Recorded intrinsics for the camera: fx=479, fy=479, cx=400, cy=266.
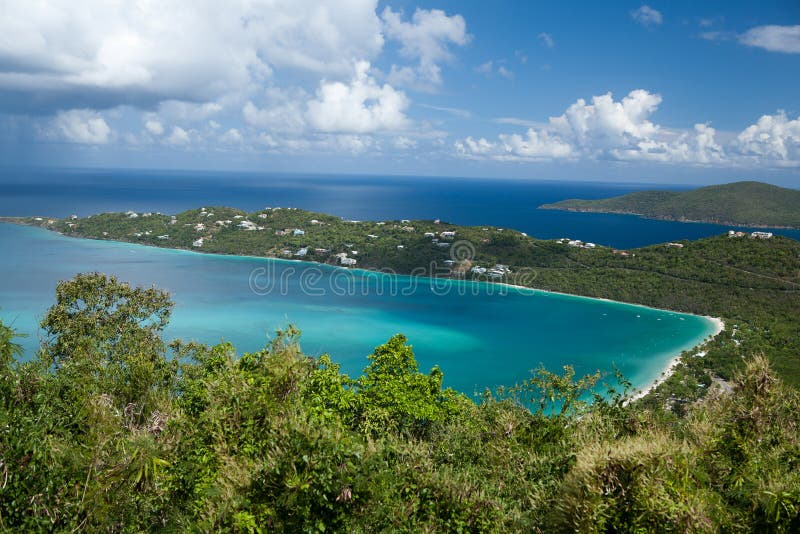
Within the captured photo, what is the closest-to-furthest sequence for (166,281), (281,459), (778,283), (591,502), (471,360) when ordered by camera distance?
(591,502)
(281,459)
(471,360)
(778,283)
(166,281)

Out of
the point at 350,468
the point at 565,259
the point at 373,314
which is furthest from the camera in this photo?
the point at 565,259

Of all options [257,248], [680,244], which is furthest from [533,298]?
[257,248]

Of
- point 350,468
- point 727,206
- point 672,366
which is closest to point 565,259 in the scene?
point 672,366

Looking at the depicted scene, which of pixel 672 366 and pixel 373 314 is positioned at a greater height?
pixel 672 366

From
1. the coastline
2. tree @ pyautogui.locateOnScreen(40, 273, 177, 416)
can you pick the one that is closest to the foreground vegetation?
tree @ pyautogui.locateOnScreen(40, 273, 177, 416)

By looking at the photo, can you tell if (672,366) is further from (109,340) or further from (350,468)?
(350,468)

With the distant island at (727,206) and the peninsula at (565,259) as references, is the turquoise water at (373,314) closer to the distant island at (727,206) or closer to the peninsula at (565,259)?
the peninsula at (565,259)

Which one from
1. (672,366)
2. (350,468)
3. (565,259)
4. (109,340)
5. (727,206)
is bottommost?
(672,366)

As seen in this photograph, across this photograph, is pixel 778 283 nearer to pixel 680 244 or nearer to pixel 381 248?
pixel 680 244
